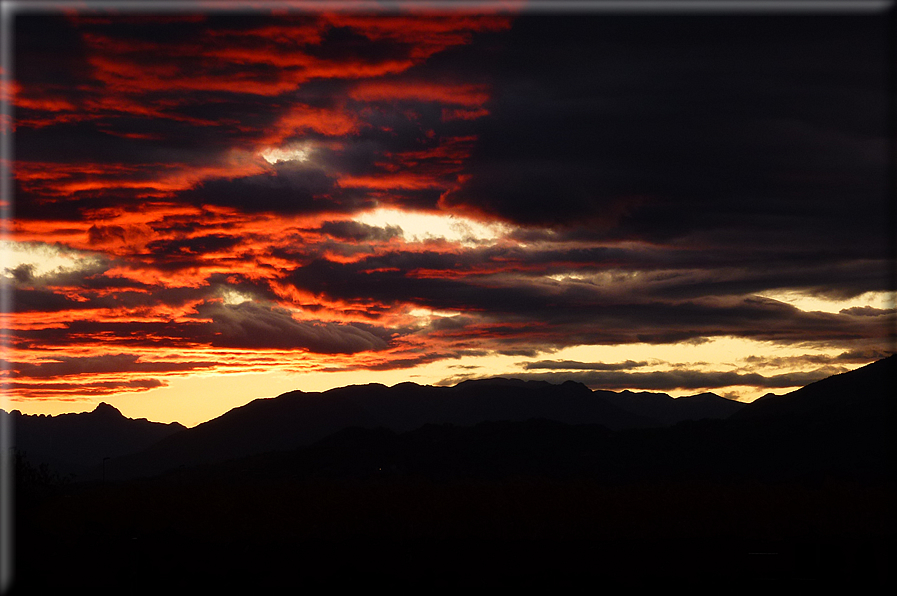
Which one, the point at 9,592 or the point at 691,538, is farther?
the point at 691,538

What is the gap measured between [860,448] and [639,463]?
24448mm

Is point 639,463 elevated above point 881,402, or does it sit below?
below

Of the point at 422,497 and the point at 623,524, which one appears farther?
the point at 422,497

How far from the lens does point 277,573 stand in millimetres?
23078

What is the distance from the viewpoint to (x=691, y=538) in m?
29.1

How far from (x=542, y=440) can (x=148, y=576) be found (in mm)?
99785

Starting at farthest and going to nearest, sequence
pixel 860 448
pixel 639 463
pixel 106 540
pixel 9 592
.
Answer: pixel 639 463 < pixel 860 448 < pixel 106 540 < pixel 9 592

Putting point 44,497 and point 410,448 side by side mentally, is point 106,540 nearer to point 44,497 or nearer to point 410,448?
point 44,497

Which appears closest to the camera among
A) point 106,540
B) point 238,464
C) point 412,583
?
point 412,583

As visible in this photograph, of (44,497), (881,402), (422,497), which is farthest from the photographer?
(881,402)

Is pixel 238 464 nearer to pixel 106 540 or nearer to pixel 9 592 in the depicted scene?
pixel 106 540

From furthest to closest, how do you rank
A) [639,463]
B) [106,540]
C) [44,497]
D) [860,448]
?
[639,463]
[860,448]
[44,497]
[106,540]

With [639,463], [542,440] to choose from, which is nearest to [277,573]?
[639,463]

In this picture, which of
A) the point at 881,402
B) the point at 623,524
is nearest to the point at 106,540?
the point at 623,524
